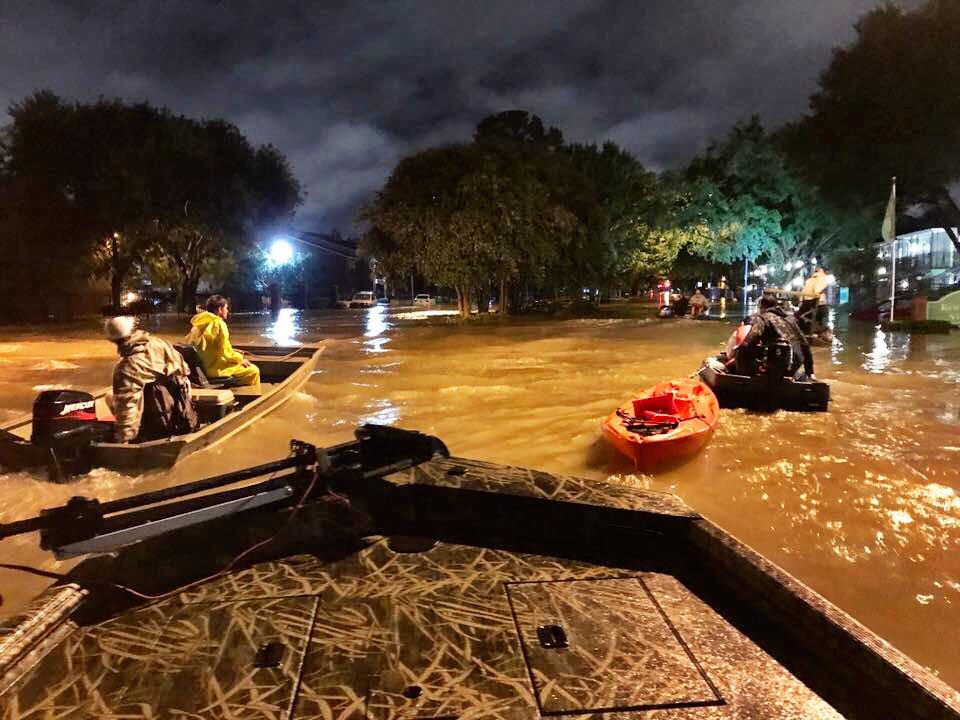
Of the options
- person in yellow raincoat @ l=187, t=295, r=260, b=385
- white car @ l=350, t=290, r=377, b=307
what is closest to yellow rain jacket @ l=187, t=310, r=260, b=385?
person in yellow raincoat @ l=187, t=295, r=260, b=385

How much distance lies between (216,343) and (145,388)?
2.71 meters

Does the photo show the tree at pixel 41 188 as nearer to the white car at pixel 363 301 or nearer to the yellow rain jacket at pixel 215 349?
the white car at pixel 363 301

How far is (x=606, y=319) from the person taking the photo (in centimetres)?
3091

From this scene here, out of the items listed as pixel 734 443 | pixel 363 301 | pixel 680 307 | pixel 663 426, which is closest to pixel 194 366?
pixel 663 426

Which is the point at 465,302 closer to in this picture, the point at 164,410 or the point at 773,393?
the point at 773,393

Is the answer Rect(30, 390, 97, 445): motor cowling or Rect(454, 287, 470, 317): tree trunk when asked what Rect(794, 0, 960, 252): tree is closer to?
Rect(454, 287, 470, 317): tree trunk

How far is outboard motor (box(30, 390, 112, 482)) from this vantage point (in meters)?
6.11

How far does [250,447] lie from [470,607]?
223 inches

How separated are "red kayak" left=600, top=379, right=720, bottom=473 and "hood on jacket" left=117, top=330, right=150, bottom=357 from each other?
496 cm

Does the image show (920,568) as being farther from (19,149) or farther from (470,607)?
(19,149)

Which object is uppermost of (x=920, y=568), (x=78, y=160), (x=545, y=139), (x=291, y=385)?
(x=545, y=139)

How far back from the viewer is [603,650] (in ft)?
8.84

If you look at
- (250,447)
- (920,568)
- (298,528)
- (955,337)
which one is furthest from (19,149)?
(955,337)

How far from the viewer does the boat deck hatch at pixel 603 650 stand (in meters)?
2.40
